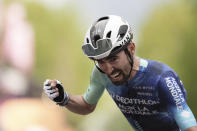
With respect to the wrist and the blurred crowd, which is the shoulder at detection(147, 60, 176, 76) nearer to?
the wrist

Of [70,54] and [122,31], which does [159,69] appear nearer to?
[122,31]

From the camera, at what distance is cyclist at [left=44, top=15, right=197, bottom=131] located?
3482 mm

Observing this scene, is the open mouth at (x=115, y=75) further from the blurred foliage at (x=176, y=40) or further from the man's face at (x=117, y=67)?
the blurred foliage at (x=176, y=40)

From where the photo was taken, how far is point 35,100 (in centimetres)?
838

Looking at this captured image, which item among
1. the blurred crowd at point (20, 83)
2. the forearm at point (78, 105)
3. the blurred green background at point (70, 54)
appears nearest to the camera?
the forearm at point (78, 105)

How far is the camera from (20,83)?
831cm

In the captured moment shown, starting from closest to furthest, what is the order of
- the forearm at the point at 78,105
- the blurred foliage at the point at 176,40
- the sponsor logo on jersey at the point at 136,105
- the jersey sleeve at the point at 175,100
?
the jersey sleeve at the point at 175,100 → the sponsor logo on jersey at the point at 136,105 → the forearm at the point at 78,105 → the blurred foliage at the point at 176,40

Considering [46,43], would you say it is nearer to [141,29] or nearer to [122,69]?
[141,29]

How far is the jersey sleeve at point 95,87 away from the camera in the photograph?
13.1 ft

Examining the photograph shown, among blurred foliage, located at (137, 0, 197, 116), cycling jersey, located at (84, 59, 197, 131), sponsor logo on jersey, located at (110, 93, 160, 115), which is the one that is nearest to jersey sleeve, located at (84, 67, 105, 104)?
cycling jersey, located at (84, 59, 197, 131)

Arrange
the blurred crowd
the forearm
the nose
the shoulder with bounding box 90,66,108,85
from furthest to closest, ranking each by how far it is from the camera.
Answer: the blurred crowd → the forearm → the shoulder with bounding box 90,66,108,85 → the nose

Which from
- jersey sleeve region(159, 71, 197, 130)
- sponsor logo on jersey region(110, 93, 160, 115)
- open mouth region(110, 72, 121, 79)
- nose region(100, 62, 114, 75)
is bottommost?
sponsor logo on jersey region(110, 93, 160, 115)

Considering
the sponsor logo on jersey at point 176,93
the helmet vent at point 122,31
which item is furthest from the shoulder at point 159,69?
the helmet vent at point 122,31

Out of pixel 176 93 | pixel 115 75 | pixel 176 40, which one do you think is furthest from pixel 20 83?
pixel 176 93
